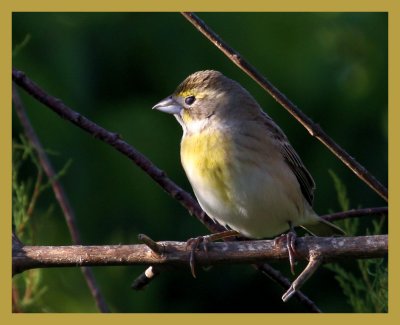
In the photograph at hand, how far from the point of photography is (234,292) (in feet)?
7.80

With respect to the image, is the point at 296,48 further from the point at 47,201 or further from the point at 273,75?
the point at 47,201

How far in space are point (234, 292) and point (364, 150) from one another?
69cm

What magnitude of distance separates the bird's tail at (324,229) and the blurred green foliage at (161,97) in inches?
11.0

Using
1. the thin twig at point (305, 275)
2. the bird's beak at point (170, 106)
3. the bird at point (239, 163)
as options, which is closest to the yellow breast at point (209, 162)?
the bird at point (239, 163)

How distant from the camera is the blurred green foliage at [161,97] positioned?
2.70 m

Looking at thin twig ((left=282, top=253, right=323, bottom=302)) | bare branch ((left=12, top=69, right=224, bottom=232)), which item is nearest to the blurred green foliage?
bare branch ((left=12, top=69, right=224, bottom=232))

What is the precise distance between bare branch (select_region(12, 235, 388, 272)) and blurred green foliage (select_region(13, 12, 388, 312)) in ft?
2.31

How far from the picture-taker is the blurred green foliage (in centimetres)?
270

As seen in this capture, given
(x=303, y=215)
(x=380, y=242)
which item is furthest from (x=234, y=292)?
(x=380, y=242)

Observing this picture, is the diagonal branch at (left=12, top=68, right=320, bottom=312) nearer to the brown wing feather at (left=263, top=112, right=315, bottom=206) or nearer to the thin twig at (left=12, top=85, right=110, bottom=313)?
the thin twig at (left=12, top=85, right=110, bottom=313)

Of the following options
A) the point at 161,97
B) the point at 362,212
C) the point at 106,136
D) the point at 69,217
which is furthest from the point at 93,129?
the point at 161,97

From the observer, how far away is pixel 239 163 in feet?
7.01

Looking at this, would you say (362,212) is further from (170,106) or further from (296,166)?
(170,106)

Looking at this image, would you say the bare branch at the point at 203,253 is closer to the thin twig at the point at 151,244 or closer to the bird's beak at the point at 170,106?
the thin twig at the point at 151,244
